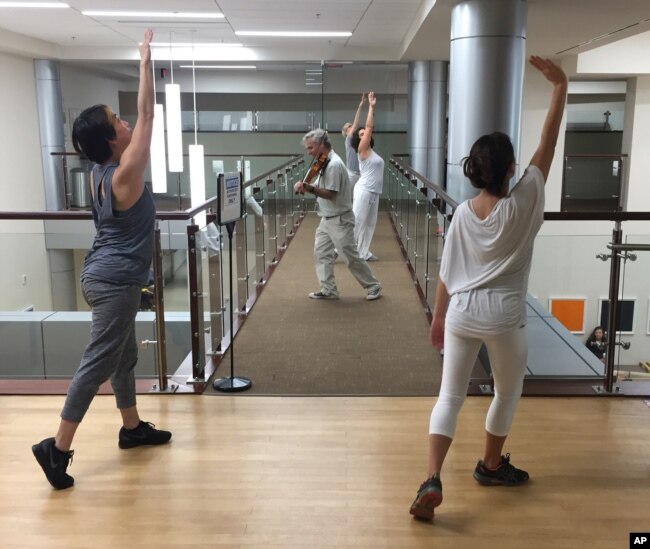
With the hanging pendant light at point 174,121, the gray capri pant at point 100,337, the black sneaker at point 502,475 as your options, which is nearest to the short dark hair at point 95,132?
the gray capri pant at point 100,337

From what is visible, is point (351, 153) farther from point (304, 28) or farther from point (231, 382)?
point (231, 382)

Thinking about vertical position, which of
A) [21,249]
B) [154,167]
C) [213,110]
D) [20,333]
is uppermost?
[213,110]

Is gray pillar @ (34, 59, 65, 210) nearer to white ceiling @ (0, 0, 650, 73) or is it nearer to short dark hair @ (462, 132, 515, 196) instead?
white ceiling @ (0, 0, 650, 73)

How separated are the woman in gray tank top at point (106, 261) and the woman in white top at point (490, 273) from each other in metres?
1.24

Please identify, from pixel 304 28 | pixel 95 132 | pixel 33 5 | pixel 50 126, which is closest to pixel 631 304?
pixel 95 132

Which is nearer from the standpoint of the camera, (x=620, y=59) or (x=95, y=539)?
(x=95, y=539)

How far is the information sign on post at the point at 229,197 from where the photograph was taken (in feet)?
12.2

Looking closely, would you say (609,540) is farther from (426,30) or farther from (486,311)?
(426,30)

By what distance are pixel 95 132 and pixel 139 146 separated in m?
0.23

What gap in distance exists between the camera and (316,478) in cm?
287

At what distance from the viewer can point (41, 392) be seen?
378 cm

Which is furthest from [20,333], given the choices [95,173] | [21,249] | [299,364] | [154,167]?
[95,173]

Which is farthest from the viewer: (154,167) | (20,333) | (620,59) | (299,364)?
(620,59)

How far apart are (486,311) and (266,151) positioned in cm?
1320
